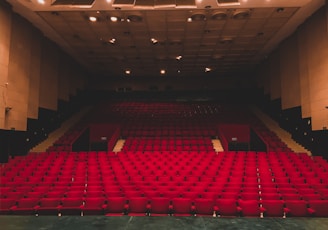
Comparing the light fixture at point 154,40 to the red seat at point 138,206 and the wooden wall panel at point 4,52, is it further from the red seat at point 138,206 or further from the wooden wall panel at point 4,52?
the red seat at point 138,206

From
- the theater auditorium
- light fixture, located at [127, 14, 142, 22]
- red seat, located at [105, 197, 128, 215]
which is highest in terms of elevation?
light fixture, located at [127, 14, 142, 22]

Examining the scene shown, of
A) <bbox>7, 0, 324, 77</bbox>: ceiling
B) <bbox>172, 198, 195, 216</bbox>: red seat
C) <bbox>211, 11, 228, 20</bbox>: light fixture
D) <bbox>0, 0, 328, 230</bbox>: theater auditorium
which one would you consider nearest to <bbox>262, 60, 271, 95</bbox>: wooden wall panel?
<bbox>0, 0, 328, 230</bbox>: theater auditorium

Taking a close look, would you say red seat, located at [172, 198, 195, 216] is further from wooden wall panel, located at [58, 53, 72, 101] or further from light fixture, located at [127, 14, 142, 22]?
wooden wall panel, located at [58, 53, 72, 101]

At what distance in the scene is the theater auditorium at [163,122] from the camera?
457 cm

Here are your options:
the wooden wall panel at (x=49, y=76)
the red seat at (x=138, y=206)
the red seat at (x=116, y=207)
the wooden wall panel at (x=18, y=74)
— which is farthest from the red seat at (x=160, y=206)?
the wooden wall panel at (x=49, y=76)

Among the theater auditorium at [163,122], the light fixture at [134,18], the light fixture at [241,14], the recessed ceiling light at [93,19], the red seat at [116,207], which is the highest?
the light fixture at [241,14]

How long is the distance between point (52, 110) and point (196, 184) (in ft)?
23.7

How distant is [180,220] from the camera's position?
163 inches

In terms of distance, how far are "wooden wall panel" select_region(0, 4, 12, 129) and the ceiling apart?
18.1 inches

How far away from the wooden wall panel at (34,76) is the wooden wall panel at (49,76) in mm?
550

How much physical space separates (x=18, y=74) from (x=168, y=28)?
4.80 meters

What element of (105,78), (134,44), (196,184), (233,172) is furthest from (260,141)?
(105,78)

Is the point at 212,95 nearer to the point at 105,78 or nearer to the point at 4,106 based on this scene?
the point at 105,78

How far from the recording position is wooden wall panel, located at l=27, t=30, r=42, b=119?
28.7 ft
